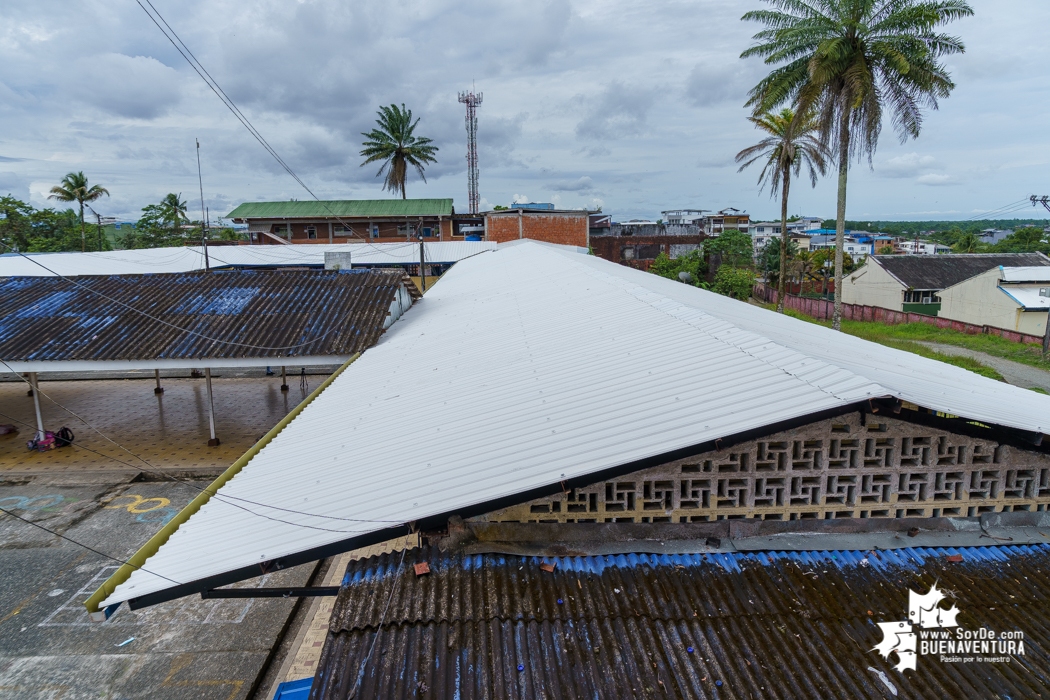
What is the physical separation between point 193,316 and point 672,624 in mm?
13922

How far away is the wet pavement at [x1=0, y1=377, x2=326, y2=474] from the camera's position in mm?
14062

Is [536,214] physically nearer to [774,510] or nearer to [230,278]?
[230,278]

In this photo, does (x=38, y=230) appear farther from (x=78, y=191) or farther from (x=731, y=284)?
(x=731, y=284)

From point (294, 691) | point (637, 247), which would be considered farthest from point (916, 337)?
point (294, 691)

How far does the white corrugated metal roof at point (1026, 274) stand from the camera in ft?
100

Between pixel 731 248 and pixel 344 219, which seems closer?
pixel 731 248

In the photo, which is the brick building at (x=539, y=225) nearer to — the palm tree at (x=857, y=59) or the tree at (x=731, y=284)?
the tree at (x=731, y=284)

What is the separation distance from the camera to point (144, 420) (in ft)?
56.2

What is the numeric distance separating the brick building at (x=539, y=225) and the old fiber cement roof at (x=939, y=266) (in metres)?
19.1

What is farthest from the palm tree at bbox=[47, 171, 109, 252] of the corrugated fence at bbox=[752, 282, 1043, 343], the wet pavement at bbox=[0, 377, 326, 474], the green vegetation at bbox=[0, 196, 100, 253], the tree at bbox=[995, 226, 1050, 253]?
the tree at bbox=[995, 226, 1050, 253]

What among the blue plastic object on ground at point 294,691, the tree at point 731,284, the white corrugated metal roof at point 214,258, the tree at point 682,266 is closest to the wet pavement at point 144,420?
the white corrugated metal roof at point 214,258

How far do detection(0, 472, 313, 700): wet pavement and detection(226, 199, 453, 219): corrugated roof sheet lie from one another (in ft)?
121

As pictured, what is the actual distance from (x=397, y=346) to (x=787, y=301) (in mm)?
33248

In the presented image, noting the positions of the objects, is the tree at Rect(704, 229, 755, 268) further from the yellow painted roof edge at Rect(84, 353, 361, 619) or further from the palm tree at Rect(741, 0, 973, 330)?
the yellow painted roof edge at Rect(84, 353, 361, 619)
